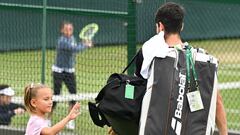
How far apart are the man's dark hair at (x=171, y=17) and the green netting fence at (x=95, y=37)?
1.90 metres

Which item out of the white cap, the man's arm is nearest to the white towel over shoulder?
the man's arm

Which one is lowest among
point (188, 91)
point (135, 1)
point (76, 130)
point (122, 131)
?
point (76, 130)

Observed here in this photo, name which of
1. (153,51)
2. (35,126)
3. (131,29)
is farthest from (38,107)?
(131,29)

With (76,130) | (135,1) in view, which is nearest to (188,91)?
(135,1)

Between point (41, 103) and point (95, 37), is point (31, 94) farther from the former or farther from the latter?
point (95, 37)

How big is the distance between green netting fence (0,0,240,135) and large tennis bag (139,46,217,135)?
2.08 meters

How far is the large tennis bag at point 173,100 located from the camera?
4.98 metres

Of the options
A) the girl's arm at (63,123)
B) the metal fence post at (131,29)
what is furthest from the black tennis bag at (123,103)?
the metal fence post at (131,29)

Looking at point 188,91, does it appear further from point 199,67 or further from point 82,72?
point 82,72

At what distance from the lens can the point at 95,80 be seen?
9727 mm

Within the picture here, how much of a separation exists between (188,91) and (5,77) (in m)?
4.97

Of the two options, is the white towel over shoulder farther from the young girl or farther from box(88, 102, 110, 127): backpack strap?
the young girl

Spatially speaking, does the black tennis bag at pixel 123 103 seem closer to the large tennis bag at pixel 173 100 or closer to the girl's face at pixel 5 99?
the large tennis bag at pixel 173 100

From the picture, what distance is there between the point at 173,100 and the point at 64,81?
564 cm
